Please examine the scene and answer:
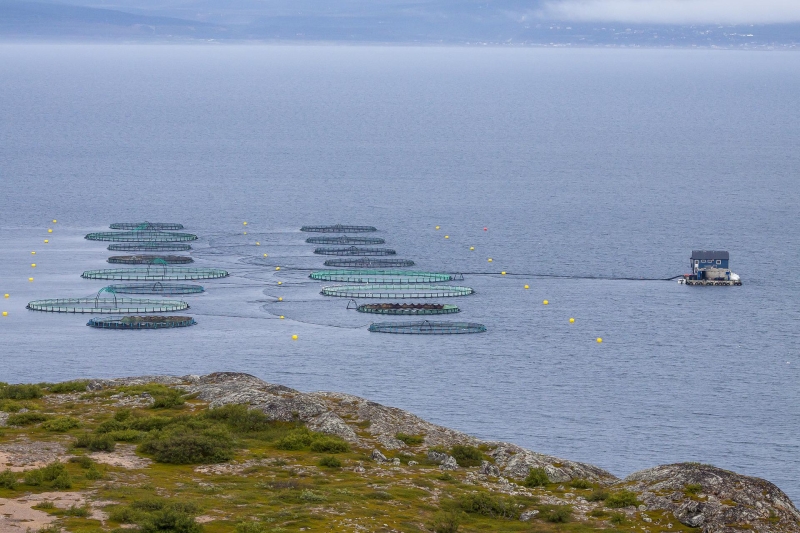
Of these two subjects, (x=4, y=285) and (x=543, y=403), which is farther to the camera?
(x=4, y=285)

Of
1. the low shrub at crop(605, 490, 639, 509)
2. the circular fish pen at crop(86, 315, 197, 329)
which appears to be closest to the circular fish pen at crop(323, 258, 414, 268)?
the circular fish pen at crop(86, 315, 197, 329)

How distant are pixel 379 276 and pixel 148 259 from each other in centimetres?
3188

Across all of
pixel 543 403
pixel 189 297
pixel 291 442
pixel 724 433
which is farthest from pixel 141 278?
pixel 291 442

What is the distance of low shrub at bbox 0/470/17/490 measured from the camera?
48.4m

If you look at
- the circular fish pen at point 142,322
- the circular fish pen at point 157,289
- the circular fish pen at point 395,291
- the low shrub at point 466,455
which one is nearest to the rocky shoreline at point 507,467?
the low shrub at point 466,455

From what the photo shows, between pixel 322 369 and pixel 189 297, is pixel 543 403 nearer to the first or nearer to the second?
pixel 322 369

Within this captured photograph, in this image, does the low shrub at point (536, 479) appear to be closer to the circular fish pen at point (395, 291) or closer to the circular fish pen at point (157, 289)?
the circular fish pen at point (395, 291)

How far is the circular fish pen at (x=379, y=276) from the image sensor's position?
172375 mm

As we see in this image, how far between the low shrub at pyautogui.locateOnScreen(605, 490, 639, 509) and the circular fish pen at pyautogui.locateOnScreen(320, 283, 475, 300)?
112 m

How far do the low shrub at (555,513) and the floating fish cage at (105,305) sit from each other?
359 feet

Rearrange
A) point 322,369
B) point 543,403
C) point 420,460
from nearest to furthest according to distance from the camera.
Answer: point 420,460 < point 543,403 < point 322,369

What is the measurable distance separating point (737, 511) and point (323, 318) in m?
106

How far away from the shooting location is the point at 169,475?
172 ft

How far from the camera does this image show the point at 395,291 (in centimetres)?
16775
